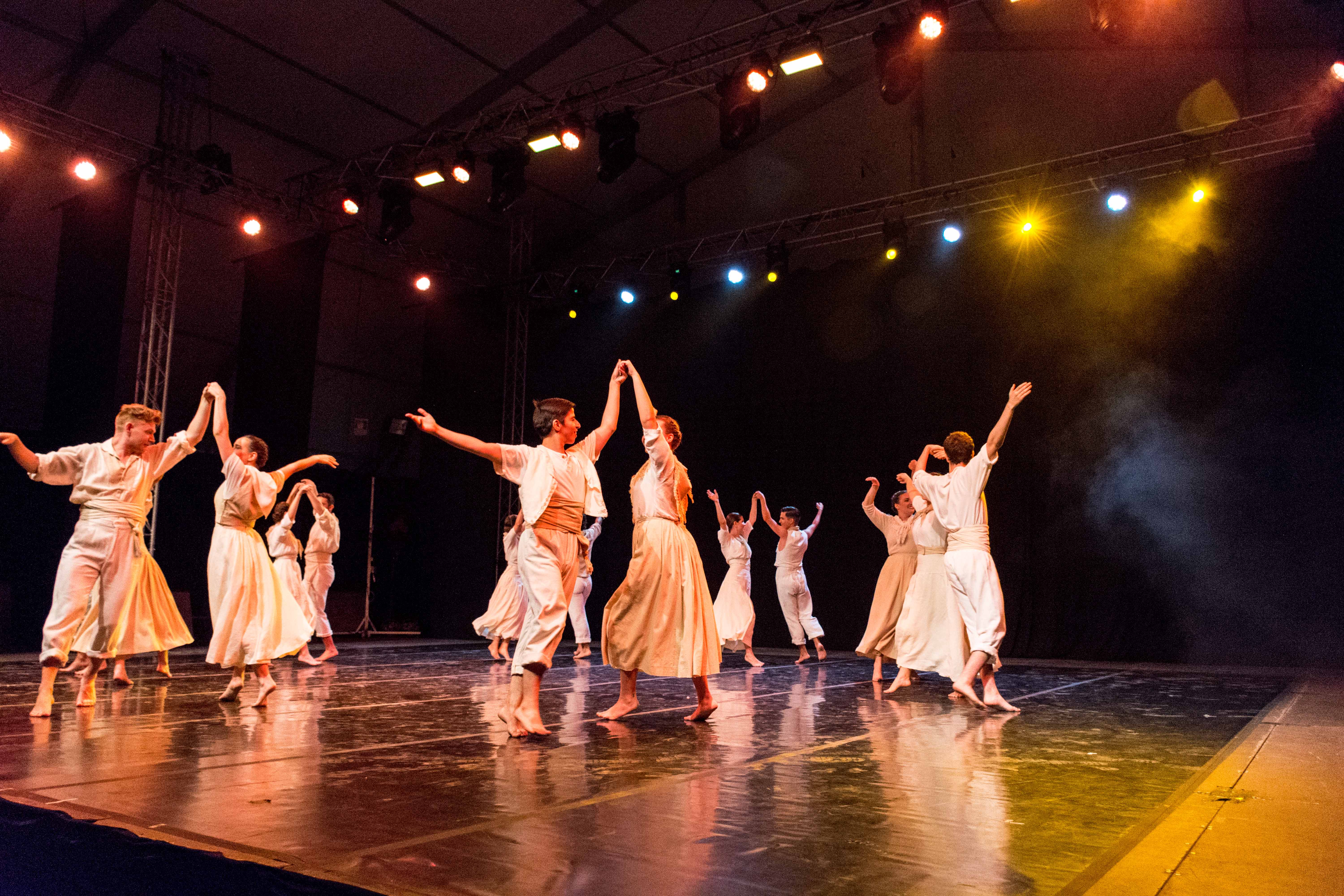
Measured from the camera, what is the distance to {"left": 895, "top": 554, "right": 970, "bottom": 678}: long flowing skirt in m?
6.73

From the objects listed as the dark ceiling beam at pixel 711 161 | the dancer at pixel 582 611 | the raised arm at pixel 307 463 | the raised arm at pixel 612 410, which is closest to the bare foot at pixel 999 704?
the raised arm at pixel 612 410

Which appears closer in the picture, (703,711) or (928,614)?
(703,711)

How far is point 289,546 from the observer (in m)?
9.95

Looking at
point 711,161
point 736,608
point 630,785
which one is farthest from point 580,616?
point 630,785

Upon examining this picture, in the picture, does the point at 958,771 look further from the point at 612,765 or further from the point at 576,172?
the point at 576,172

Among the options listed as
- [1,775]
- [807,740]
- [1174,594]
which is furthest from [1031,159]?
[1,775]

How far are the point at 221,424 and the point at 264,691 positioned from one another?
1690 mm

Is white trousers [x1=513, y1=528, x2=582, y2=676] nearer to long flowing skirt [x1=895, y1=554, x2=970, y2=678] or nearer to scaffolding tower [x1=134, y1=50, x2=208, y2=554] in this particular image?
long flowing skirt [x1=895, y1=554, x2=970, y2=678]

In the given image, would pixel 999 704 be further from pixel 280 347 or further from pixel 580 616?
pixel 280 347

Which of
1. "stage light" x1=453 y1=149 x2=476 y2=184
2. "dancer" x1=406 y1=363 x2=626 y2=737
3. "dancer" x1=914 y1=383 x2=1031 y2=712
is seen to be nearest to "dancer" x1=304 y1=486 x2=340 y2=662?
"stage light" x1=453 y1=149 x2=476 y2=184

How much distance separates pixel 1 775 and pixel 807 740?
10.6ft

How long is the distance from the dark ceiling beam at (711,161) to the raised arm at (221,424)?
828 cm

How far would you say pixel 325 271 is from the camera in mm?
14688

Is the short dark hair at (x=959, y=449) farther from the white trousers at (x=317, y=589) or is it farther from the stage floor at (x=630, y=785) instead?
the white trousers at (x=317, y=589)
